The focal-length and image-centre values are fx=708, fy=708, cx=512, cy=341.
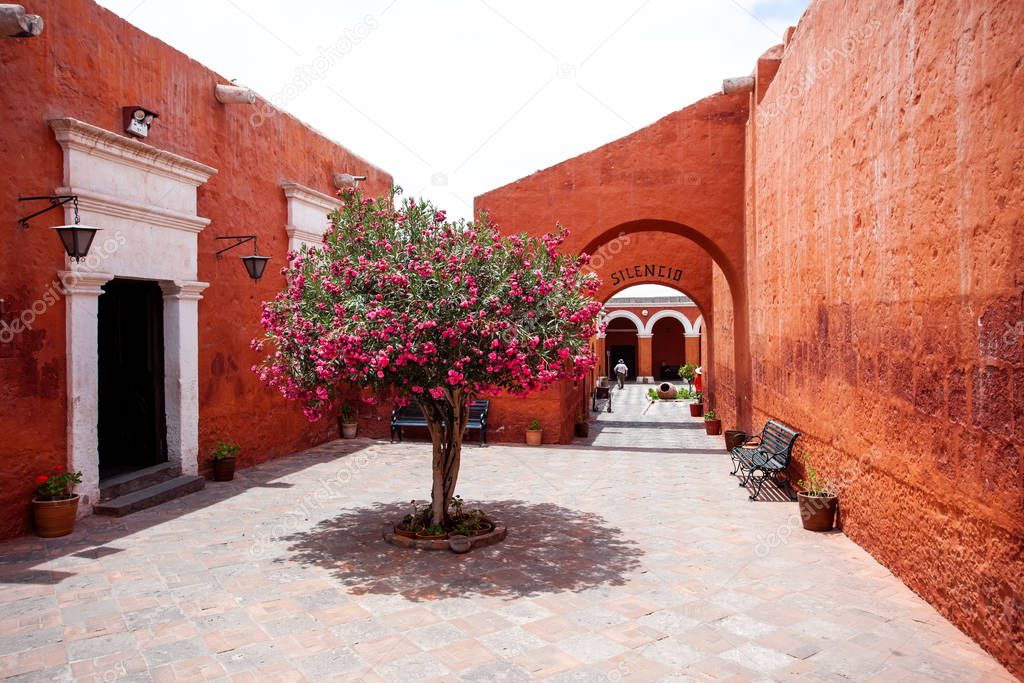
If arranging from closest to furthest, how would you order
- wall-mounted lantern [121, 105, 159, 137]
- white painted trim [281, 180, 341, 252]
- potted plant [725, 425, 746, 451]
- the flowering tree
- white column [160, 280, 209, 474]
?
1. the flowering tree
2. wall-mounted lantern [121, 105, 159, 137]
3. white column [160, 280, 209, 474]
4. white painted trim [281, 180, 341, 252]
5. potted plant [725, 425, 746, 451]

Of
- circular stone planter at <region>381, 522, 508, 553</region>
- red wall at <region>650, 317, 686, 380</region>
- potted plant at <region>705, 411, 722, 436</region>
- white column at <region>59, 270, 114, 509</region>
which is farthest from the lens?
red wall at <region>650, 317, 686, 380</region>

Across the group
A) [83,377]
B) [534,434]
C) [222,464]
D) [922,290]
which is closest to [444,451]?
[83,377]

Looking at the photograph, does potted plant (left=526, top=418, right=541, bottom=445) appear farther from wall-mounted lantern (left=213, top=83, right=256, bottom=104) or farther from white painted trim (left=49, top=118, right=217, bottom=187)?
wall-mounted lantern (left=213, top=83, right=256, bottom=104)

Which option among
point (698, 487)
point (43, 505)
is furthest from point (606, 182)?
point (43, 505)

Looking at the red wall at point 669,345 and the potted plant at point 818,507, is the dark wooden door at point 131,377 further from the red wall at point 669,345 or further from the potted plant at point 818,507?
the red wall at point 669,345

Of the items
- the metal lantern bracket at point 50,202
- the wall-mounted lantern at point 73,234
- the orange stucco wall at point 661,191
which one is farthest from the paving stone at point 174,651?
the orange stucco wall at point 661,191

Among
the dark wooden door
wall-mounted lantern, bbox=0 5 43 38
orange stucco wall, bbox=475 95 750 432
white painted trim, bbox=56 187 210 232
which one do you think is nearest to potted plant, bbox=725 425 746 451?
orange stucco wall, bbox=475 95 750 432

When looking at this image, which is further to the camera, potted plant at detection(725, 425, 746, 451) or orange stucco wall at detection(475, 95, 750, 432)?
potted plant at detection(725, 425, 746, 451)

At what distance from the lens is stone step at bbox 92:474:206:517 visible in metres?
6.91

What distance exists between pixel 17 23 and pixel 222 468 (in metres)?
5.13

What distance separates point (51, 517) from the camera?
20.3ft

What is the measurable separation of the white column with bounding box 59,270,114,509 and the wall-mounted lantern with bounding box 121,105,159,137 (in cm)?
157

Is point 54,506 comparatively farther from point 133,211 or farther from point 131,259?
point 133,211

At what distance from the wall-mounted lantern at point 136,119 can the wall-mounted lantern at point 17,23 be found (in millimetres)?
1769
